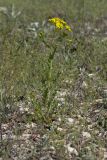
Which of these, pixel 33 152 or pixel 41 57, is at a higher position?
pixel 41 57

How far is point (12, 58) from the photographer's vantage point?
21.1ft

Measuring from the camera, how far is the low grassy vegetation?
174 inches

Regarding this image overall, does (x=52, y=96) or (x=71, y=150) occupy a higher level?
(x=52, y=96)

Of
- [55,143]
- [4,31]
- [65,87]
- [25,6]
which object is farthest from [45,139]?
[25,6]

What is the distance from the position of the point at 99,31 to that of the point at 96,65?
7.36ft

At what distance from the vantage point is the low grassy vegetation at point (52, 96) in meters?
4.43

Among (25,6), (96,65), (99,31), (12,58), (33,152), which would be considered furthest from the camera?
(25,6)

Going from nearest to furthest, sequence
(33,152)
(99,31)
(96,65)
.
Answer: (33,152)
(96,65)
(99,31)

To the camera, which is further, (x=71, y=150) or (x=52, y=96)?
(x=52, y=96)

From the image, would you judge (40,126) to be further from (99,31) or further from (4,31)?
(99,31)

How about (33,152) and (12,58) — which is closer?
(33,152)

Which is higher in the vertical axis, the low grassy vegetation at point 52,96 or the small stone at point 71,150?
the low grassy vegetation at point 52,96

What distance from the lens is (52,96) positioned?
5.11 metres

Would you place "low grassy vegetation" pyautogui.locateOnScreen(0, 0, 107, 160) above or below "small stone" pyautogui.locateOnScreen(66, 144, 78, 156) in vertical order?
above
